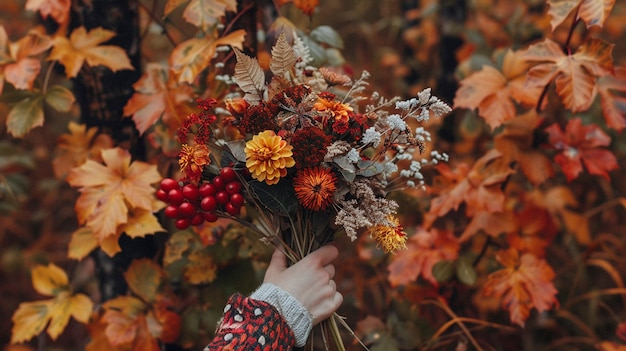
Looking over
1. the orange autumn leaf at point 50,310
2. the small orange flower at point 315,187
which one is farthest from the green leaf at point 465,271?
the orange autumn leaf at point 50,310

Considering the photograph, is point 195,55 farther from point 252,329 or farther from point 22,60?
point 252,329

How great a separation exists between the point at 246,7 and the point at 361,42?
1.56 m

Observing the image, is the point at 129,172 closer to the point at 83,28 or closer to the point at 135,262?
the point at 135,262

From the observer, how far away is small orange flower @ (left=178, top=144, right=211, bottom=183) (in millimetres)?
888

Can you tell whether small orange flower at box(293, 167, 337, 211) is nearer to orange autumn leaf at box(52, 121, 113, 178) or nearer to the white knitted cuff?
the white knitted cuff

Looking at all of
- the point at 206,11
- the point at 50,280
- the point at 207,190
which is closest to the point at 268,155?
the point at 207,190

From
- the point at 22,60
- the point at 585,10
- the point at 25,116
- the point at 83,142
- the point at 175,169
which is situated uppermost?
the point at 585,10

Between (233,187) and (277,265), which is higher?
(233,187)

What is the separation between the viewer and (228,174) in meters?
0.93

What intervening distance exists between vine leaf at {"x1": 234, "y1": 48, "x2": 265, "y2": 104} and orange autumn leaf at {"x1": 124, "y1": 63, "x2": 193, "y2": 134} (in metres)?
0.37

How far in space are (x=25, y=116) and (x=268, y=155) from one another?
0.75 m

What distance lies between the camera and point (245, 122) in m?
0.89

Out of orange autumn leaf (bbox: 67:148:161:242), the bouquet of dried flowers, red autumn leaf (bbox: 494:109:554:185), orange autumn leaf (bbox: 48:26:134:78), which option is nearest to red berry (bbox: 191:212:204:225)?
the bouquet of dried flowers

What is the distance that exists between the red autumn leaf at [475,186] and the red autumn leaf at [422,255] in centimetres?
9
